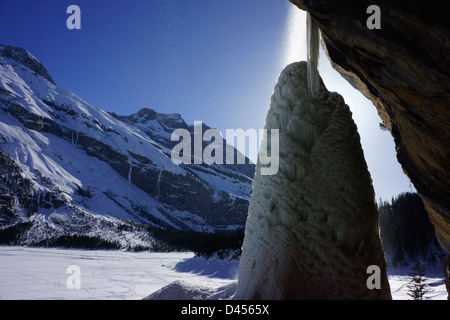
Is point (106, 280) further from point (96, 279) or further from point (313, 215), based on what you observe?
point (313, 215)

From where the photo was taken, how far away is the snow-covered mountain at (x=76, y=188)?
9006cm

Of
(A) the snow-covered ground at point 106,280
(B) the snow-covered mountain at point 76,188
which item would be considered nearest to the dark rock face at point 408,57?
(A) the snow-covered ground at point 106,280

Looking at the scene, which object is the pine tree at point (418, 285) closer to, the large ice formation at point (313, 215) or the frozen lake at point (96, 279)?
the frozen lake at point (96, 279)

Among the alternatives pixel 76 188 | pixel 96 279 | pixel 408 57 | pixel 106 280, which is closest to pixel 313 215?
pixel 408 57

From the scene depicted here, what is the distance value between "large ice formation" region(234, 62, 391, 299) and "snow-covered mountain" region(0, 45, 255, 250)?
92.5 meters

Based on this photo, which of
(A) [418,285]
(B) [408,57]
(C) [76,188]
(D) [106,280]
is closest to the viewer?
(B) [408,57]

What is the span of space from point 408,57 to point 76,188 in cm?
14457

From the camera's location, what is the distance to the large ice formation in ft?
5.21

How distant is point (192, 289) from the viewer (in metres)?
2.36

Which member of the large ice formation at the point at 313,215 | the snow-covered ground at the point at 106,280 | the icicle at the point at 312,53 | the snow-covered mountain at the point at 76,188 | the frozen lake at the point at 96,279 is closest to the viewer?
the large ice formation at the point at 313,215

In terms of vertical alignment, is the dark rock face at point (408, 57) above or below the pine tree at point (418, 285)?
above

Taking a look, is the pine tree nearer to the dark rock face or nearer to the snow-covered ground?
the snow-covered ground

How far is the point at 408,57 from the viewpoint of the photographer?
2232mm

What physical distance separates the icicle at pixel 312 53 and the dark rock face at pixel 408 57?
0.30 ft
